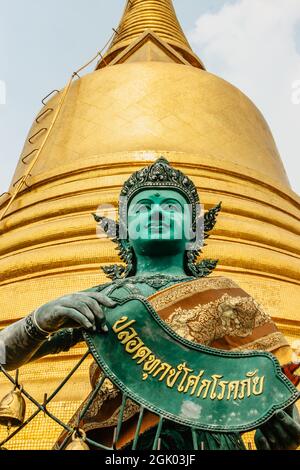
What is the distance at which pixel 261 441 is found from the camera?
9.38 feet

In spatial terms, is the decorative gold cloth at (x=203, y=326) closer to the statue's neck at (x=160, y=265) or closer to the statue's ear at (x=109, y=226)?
the statue's neck at (x=160, y=265)

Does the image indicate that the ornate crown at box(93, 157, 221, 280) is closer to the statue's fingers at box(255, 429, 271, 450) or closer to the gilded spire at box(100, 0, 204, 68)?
the statue's fingers at box(255, 429, 271, 450)

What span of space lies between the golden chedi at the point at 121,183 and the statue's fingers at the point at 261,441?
1.65m

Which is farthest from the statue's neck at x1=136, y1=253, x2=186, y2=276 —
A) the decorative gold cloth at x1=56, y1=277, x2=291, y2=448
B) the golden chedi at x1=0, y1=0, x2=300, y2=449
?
the golden chedi at x1=0, y1=0, x2=300, y2=449

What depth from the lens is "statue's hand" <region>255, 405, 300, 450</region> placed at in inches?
110

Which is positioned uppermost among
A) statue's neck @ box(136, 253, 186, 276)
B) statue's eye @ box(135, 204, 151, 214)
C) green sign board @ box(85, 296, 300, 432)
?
statue's eye @ box(135, 204, 151, 214)

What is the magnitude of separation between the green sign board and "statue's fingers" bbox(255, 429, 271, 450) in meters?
0.28

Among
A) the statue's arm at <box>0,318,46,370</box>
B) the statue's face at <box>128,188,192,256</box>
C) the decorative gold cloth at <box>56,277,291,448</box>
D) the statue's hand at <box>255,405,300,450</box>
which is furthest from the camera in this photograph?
the statue's face at <box>128,188,192,256</box>

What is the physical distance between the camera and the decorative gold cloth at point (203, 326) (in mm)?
3162

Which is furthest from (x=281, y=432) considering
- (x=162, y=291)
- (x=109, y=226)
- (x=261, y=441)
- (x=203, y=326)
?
(x=109, y=226)

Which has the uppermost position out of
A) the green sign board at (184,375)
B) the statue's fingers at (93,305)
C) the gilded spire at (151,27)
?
the gilded spire at (151,27)

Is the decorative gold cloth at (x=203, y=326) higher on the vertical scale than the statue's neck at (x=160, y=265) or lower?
lower

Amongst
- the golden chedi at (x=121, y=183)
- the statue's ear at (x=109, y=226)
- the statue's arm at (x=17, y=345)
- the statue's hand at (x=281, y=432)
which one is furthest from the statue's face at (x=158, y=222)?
the golden chedi at (x=121, y=183)

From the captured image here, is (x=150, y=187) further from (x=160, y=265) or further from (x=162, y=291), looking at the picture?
(x=162, y=291)
